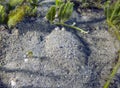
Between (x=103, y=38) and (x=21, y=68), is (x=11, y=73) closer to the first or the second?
(x=21, y=68)

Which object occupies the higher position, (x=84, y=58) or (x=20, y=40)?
(x=20, y=40)

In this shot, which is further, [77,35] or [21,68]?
[77,35]

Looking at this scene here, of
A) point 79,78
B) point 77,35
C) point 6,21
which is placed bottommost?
point 79,78

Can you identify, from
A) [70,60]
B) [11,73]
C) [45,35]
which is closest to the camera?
[11,73]

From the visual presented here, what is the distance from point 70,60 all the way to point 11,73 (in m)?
0.62

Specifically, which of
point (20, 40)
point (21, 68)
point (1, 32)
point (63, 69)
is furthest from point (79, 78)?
point (1, 32)

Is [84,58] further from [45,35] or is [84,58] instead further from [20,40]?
[20,40]

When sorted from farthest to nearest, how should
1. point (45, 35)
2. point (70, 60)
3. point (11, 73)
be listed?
point (45, 35), point (70, 60), point (11, 73)

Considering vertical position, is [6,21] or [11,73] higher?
[6,21]

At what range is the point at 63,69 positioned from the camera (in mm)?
2596

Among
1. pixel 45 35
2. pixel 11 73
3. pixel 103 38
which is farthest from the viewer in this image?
pixel 103 38

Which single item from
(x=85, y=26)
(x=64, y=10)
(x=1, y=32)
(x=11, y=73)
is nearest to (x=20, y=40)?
(x=1, y=32)

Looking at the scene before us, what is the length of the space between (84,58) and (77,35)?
0.35m

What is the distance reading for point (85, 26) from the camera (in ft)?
10.3
